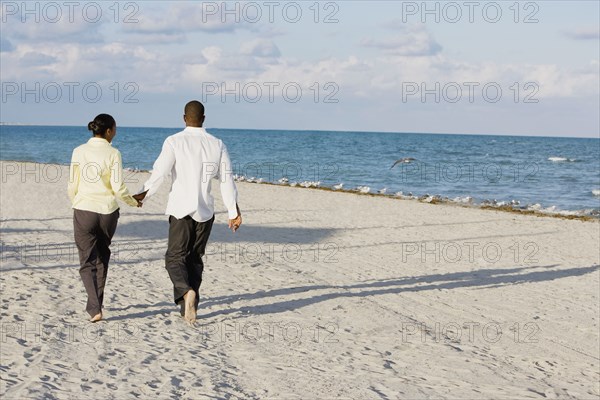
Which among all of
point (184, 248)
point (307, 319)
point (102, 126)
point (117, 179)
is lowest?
point (307, 319)

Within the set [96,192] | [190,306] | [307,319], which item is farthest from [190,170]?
[307,319]

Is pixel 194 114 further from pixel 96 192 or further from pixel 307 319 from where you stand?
pixel 307 319

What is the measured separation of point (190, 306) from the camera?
22.4 feet

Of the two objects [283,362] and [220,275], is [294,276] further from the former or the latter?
[283,362]

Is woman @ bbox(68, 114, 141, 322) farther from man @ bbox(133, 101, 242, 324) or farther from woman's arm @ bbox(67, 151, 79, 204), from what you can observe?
man @ bbox(133, 101, 242, 324)

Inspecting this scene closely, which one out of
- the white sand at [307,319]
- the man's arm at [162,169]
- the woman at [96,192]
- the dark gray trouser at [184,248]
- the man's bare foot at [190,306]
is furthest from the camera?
the man's bare foot at [190,306]

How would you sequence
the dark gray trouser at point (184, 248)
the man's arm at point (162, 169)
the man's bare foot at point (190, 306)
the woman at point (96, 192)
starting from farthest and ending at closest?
1. the man's bare foot at point (190, 306)
2. the dark gray trouser at point (184, 248)
3. the man's arm at point (162, 169)
4. the woman at point (96, 192)

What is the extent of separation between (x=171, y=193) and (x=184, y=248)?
491mm

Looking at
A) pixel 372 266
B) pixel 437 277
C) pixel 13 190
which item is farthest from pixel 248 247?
pixel 13 190

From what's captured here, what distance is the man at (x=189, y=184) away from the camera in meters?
6.41

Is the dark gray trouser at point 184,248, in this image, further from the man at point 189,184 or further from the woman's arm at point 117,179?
the woman's arm at point 117,179

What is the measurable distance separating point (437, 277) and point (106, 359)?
604 cm

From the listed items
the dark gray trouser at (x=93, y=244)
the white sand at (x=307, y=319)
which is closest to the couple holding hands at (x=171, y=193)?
the dark gray trouser at (x=93, y=244)

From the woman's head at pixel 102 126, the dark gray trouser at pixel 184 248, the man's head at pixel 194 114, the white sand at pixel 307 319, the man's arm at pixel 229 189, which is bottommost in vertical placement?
the white sand at pixel 307 319
